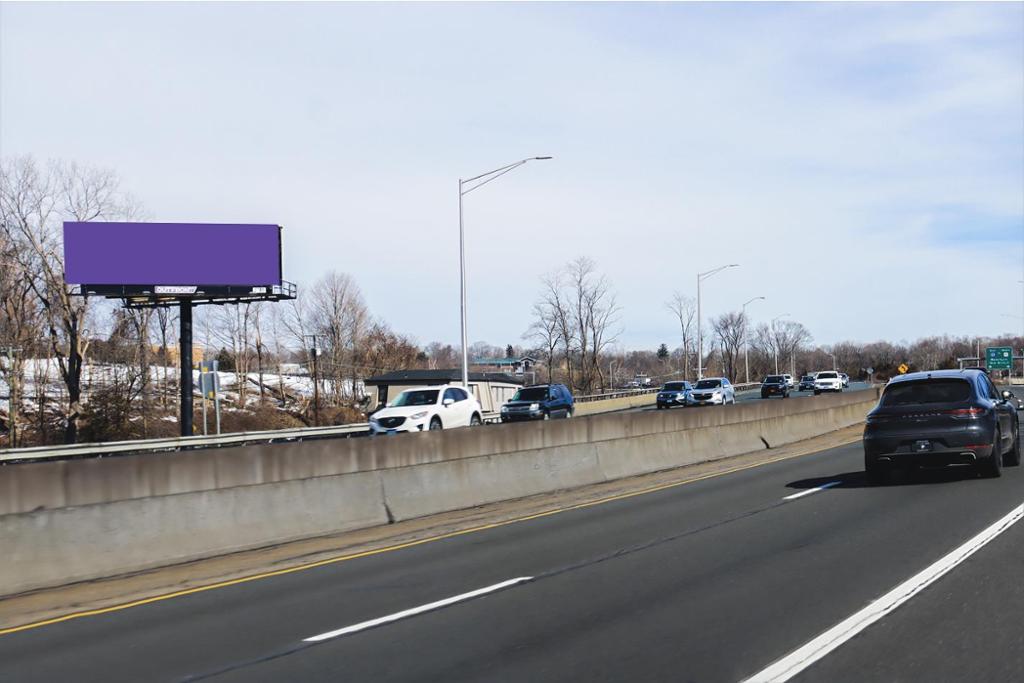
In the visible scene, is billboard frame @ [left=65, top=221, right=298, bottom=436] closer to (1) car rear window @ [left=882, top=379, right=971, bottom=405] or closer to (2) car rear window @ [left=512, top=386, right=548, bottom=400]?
(2) car rear window @ [left=512, top=386, right=548, bottom=400]

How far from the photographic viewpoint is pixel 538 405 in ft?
137

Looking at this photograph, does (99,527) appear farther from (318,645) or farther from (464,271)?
(464,271)

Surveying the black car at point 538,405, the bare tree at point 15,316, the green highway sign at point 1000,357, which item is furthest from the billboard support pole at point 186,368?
the green highway sign at point 1000,357

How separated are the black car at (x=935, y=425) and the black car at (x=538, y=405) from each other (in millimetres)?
24936

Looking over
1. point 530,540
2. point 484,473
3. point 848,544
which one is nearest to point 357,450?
point 484,473

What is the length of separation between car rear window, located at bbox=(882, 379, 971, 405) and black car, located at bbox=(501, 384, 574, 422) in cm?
2489

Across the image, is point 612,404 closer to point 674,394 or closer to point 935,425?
point 674,394

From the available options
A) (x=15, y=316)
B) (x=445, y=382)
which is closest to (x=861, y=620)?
(x=15, y=316)

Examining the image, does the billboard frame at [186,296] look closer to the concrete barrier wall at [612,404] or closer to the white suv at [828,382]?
the concrete barrier wall at [612,404]

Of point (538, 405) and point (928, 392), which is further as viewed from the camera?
point (538, 405)

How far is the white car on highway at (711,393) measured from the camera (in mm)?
52906

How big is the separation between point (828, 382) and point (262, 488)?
211ft

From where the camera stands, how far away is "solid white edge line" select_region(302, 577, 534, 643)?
26.4ft

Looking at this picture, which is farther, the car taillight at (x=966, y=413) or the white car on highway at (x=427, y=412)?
the white car on highway at (x=427, y=412)
